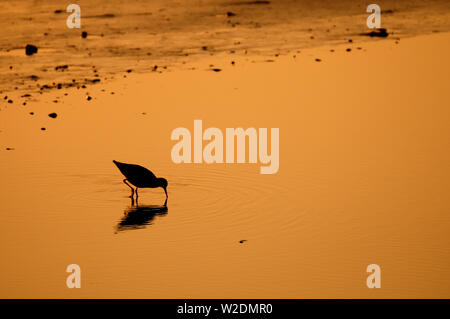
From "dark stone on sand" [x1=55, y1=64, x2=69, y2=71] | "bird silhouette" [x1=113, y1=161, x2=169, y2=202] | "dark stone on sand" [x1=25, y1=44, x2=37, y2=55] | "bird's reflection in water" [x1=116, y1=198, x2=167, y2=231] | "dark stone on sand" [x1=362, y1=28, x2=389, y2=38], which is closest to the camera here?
"bird's reflection in water" [x1=116, y1=198, x2=167, y2=231]

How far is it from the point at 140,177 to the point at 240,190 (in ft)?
Answer: 3.45

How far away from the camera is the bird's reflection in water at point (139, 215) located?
321 inches

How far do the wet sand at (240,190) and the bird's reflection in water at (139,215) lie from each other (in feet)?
0.11

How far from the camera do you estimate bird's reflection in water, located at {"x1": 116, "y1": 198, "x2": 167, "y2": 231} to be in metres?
8.16

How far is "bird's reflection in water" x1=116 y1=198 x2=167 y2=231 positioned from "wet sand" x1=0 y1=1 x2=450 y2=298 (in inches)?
1.3

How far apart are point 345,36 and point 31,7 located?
8.36m

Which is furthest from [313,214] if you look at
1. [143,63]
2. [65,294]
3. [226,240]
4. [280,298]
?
[143,63]

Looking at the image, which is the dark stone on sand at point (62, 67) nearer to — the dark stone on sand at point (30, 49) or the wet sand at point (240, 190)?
the wet sand at point (240, 190)
